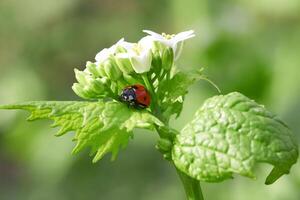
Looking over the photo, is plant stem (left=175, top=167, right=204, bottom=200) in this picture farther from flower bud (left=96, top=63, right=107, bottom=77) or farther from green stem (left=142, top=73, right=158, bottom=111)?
flower bud (left=96, top=63, right=107, bottom=77)

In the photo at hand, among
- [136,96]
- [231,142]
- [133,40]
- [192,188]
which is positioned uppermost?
[136,96]

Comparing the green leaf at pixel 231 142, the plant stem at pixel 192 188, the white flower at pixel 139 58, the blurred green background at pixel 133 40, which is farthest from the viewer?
the blurred green background at pixel 133 40

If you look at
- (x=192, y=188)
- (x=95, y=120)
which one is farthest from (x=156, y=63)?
(x=192, y=188)

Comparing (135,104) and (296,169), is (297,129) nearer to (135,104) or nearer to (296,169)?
(296,169)

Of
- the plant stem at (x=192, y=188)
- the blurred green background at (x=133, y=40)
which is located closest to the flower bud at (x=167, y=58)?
the plant stem at (x=192, y=188)

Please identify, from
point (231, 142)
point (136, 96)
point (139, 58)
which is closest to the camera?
point (231, 142)

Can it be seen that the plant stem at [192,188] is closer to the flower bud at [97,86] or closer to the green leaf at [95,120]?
the green leaf at [95,120]

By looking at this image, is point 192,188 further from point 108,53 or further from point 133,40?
point 133,40
